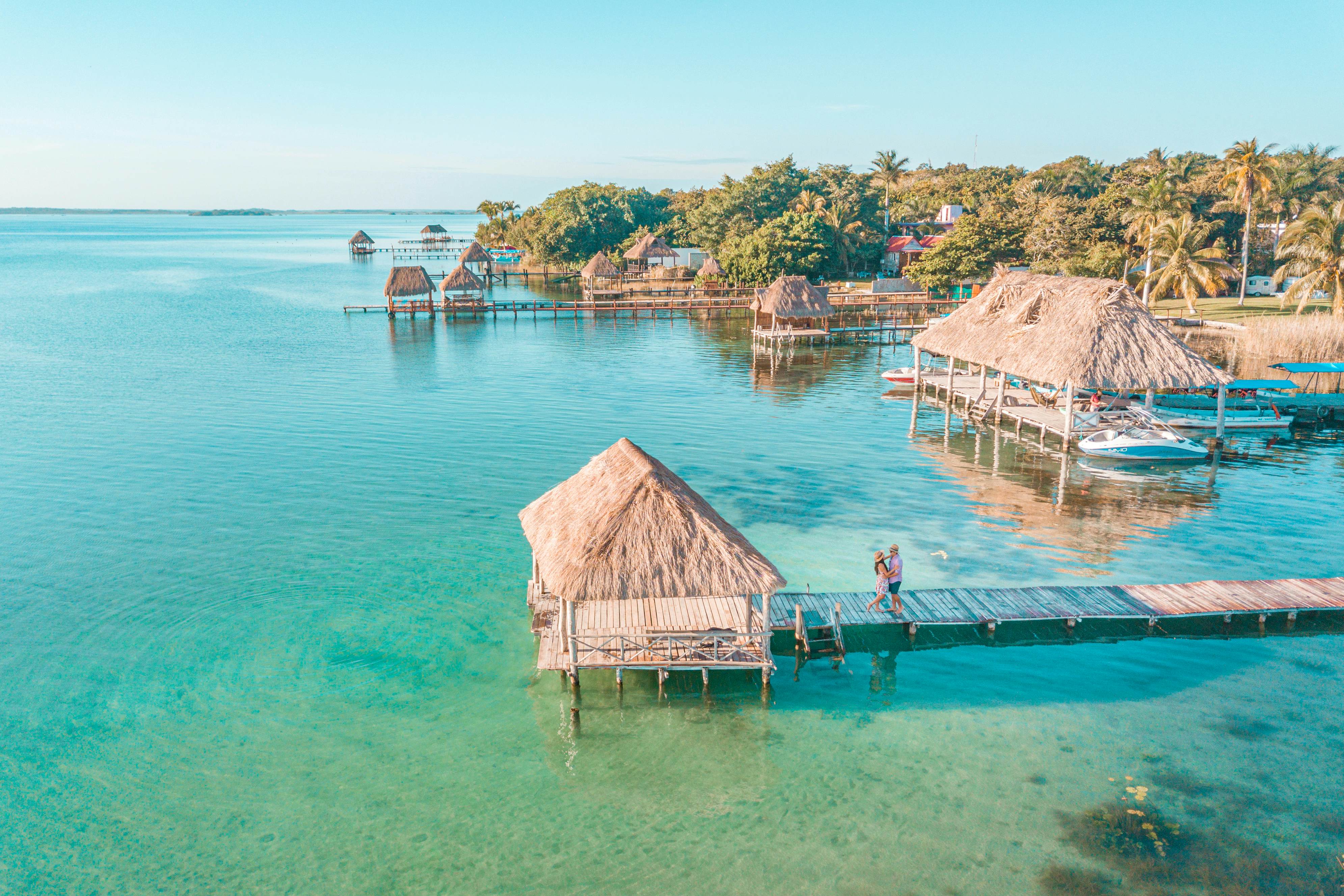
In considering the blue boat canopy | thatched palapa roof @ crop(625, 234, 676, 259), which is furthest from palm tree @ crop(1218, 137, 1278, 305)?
thatched palapa roof @ crop(625, 234, 676, 259)

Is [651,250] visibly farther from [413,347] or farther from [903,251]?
[413,347]

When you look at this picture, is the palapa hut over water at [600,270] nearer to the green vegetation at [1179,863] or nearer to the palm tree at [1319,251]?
the palm tree at [1319,251]

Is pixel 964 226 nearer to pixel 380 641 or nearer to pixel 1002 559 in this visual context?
pixel 1002 559

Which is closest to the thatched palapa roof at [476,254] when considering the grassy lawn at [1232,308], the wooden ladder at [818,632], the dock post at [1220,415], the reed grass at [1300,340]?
the grassy lawn at [1232,308]

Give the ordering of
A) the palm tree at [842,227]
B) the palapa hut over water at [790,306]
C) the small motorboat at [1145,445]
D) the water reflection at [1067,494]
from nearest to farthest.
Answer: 1. the water reflection at [1067,494]
2. the small motorboat at [1145,445]
3. the palapa hut over water at [790,306]
4. the palm tree at [842,227]

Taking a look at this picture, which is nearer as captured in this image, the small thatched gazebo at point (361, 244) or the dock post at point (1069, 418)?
the dock post at point (1069, 418)

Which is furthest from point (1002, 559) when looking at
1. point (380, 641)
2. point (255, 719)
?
point (255, 719)
